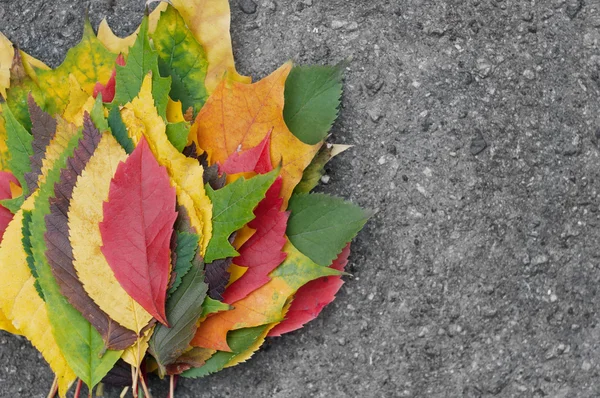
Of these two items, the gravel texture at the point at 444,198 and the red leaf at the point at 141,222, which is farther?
the gravel texture at the point at 444,198

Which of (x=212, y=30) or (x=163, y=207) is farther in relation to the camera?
(x=212, y=30)

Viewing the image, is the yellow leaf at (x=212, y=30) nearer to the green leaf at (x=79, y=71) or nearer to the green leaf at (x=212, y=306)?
the green leaf at (x=79, y=71)

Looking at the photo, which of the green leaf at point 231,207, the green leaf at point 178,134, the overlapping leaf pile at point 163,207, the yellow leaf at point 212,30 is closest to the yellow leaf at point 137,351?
the overlapping leaf pile at point 163,207

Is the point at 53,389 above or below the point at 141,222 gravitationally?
below

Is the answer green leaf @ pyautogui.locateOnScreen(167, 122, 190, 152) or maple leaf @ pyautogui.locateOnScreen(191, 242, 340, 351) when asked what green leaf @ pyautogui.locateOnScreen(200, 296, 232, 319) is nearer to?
maple leaf @ pyautogui.locateOnScreen(191, 242, 340, 351)

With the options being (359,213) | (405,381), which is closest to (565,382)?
(405,381)

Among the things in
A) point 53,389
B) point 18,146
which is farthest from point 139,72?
point 53,389

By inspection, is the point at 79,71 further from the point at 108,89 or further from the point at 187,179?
the point at 187,179
